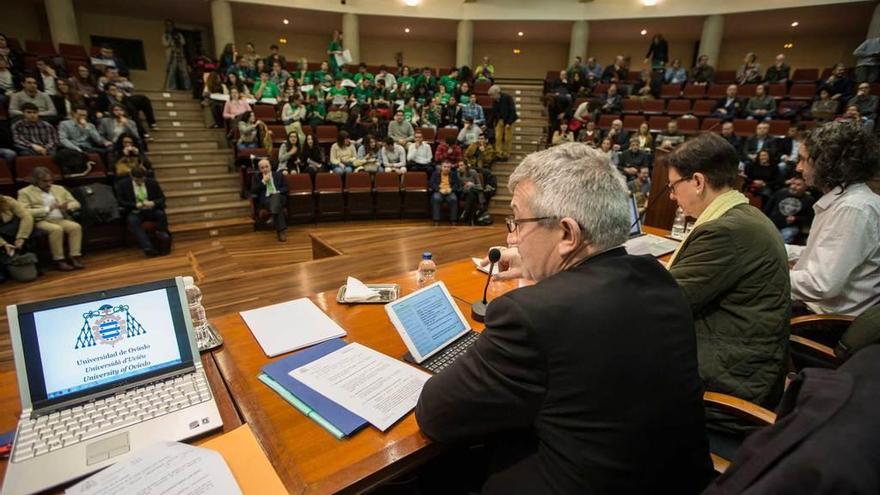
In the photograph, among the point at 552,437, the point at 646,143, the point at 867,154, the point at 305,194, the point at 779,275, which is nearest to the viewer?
the point at 552,437

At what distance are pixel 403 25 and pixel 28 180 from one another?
9.42 metres

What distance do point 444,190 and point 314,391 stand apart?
5305 millimetres

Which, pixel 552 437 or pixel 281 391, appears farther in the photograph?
pixel 281 391

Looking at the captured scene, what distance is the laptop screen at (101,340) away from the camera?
953 millimetres

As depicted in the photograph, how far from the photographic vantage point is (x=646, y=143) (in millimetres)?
7039

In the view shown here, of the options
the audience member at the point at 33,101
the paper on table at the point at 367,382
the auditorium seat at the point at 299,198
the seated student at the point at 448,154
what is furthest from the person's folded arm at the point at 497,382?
the audience member at the point at 33,101

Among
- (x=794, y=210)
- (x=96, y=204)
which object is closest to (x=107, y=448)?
(x=96, y=204)

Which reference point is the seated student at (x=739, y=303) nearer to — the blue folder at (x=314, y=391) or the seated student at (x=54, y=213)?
the blue folder at (x=314, y=391)

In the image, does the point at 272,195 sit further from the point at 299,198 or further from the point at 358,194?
the point at 358,194

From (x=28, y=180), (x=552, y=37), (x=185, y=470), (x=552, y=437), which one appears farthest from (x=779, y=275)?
(x=552, y=37)

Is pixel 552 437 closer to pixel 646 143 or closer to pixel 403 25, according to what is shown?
pixel 646 143

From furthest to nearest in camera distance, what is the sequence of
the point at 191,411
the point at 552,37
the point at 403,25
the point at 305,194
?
the point at 552,37 → the point at 403,25 → the point at 305,194 → the point at 191,411

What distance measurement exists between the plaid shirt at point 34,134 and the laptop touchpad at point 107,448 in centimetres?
601

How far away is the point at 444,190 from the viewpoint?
20.5ft
